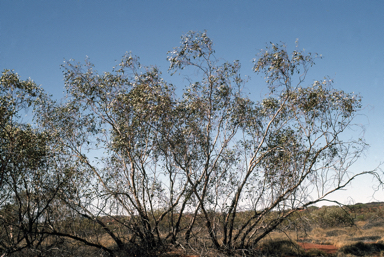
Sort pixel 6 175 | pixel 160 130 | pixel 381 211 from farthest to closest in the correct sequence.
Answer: pixel 381 211 → pixel 160 130 → pixel 6 175

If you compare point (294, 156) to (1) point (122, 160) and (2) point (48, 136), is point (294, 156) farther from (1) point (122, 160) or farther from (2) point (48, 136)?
(2) point (48, 136)

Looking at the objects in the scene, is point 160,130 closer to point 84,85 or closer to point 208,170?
point 208,170

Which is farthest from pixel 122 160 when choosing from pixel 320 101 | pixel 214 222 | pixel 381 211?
pixel 381 211

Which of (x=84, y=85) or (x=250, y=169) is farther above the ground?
(x=84, y=85)

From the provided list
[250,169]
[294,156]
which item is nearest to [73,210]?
[250,169]

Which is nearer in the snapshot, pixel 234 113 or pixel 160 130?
pixel 160 130

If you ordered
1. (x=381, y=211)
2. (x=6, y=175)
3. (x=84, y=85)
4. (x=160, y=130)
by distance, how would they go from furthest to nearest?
(x=381, y=211) < (x=84, y=85) < (x=160, y=130) < (x=6, y=175)

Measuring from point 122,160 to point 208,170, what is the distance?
4481 mm

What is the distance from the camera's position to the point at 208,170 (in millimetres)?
14602

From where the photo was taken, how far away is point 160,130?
13336 mm

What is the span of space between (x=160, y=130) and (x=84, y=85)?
4.57 metres

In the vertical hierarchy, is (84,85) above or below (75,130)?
above

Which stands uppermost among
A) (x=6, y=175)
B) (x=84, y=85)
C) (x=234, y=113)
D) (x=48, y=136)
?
(x=84, y=85)

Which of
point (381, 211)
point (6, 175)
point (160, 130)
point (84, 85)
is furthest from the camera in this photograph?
point (381, 211)
